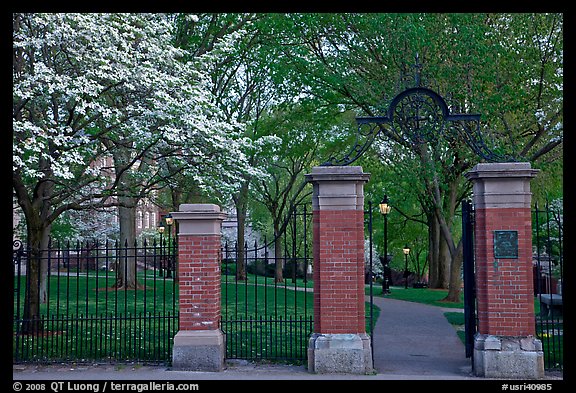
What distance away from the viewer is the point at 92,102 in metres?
12.3

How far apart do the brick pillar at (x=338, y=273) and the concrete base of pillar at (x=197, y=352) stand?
4.98ft

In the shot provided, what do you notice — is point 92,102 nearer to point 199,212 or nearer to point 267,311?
point 199,212

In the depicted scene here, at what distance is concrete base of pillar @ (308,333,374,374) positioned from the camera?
32.3 feet

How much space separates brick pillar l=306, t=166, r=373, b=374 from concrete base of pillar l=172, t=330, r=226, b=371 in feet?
4.98

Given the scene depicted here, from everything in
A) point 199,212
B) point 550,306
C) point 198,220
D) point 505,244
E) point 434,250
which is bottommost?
point 550,306

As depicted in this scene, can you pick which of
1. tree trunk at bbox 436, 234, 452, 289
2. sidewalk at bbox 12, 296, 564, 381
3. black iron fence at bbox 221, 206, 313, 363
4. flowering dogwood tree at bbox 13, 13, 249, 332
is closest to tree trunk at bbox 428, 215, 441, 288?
tree trunk at bbox 436, 234, 452, 289

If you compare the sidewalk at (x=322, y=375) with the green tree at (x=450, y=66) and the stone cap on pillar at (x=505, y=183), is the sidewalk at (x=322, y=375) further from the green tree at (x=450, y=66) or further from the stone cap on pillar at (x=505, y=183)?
the green tree at (x=450, y=66)

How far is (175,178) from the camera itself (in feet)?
50.7

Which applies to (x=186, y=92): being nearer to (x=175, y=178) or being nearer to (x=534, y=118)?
(x=175, y=178)

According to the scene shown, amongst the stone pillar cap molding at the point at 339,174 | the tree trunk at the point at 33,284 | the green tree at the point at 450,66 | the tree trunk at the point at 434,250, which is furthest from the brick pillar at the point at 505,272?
the tree trunk at the point at 434,250

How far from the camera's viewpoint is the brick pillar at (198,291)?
1012 centimetres

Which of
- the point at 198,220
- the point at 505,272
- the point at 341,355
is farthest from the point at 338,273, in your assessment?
the point at 505,272

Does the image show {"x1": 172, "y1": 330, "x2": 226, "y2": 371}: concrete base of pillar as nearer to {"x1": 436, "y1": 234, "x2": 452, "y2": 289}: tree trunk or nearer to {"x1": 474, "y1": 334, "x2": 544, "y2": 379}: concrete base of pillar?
{"x1": 474, "y1": 334, "x2": 544, "y2": 379}: concrete base of pillar

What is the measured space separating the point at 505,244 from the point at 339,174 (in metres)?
2.82
